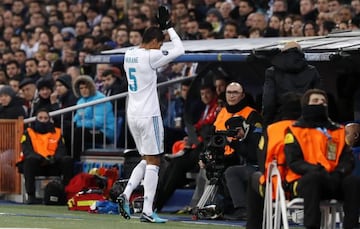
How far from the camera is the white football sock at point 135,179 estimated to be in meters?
15.6

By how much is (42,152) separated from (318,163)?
8.34 metres

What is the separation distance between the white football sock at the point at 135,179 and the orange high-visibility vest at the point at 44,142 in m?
3.55

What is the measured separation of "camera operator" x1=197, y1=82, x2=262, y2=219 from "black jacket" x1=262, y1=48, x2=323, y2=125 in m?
2.11

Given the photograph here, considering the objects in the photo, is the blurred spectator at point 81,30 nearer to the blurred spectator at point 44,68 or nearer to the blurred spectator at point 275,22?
the blurred spectator at point 44,68

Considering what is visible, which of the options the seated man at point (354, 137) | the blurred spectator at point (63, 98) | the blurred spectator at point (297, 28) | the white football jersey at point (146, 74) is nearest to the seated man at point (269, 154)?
the seated man at point (354, 137)

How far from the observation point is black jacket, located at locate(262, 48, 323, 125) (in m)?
13.8

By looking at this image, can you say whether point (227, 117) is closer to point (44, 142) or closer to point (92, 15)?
point (44, 142)

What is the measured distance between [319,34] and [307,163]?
27.3 ft

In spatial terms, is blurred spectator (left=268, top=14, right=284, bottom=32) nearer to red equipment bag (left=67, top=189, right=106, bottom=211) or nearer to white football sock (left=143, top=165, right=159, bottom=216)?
red equipment bag (left=67, top=189, right=106, bottom=211)

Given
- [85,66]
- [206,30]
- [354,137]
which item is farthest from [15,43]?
[354,137]

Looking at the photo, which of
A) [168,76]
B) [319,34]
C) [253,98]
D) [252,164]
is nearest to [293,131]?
[252,164]

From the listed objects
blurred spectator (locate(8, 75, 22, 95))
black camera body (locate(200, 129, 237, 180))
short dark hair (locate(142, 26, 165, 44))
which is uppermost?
short dark hair (locate(142, 26, 165, 44))

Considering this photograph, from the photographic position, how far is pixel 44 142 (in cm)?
1914

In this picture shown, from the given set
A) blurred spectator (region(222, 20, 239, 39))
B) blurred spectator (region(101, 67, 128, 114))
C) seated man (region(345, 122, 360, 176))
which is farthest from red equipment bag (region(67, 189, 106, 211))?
blurred spectator (region(222, 20, 239, 39))
